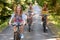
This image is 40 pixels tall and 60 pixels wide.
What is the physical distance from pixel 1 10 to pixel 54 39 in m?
14.7

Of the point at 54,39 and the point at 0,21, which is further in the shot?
the point at 0,21

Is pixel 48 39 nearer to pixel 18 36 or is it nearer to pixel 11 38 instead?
pixel 11 38

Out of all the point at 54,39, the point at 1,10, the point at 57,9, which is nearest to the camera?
the point at 54,39

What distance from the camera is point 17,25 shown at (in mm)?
9906

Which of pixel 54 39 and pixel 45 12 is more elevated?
pixel 45 12

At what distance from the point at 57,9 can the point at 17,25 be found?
22.4 meters

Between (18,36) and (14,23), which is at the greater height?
(14,23)

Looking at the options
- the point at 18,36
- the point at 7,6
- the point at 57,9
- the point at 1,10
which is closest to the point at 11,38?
the point at 18,36

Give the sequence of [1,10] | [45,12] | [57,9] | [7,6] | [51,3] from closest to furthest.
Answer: [45,12], [1,10], [7,6], [57,9], [51,3]

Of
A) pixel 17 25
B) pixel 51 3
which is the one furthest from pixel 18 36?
pixel 51 3

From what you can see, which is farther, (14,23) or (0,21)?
(0,21)

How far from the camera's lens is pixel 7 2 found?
2747cm

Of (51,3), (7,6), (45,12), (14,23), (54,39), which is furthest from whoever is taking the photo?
(51,3)

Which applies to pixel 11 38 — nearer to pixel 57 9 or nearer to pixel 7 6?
pixel 7 6
